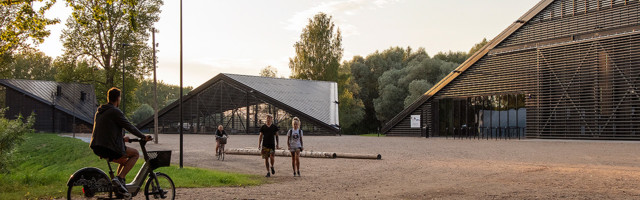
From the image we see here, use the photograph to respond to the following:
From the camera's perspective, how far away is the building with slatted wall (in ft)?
105

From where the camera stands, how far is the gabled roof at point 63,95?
5438 centimetres

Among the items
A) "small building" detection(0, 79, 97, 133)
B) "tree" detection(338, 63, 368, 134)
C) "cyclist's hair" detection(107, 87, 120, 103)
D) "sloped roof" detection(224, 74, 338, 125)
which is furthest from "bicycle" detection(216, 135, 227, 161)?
"tree" detection(338, 63, 368, 134)

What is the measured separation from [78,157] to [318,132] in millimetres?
26825

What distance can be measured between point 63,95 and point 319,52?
27929 millimetres

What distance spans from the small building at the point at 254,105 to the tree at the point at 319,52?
4.17 m

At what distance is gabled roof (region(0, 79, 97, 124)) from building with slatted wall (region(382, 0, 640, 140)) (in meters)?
36.1

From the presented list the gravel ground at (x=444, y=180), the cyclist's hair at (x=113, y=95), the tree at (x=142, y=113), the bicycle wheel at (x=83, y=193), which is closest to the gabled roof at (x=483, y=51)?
the gravel ground at (x=444, y=180)

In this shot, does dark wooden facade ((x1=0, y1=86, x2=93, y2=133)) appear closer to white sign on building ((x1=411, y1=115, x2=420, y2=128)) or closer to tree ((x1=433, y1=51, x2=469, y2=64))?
white sign on building ((x1=411, y1=115, x2=420, y2=128))

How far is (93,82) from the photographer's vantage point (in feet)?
168

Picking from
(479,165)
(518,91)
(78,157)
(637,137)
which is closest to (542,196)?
(479,165)

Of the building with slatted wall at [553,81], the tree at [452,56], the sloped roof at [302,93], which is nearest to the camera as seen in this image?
the building with slatted wall at [553,81]

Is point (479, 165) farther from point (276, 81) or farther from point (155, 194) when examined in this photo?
point (276, 81)

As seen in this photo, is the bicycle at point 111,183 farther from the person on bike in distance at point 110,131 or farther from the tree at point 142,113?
the tree at point 142,113

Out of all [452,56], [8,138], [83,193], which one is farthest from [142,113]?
[83,193]
